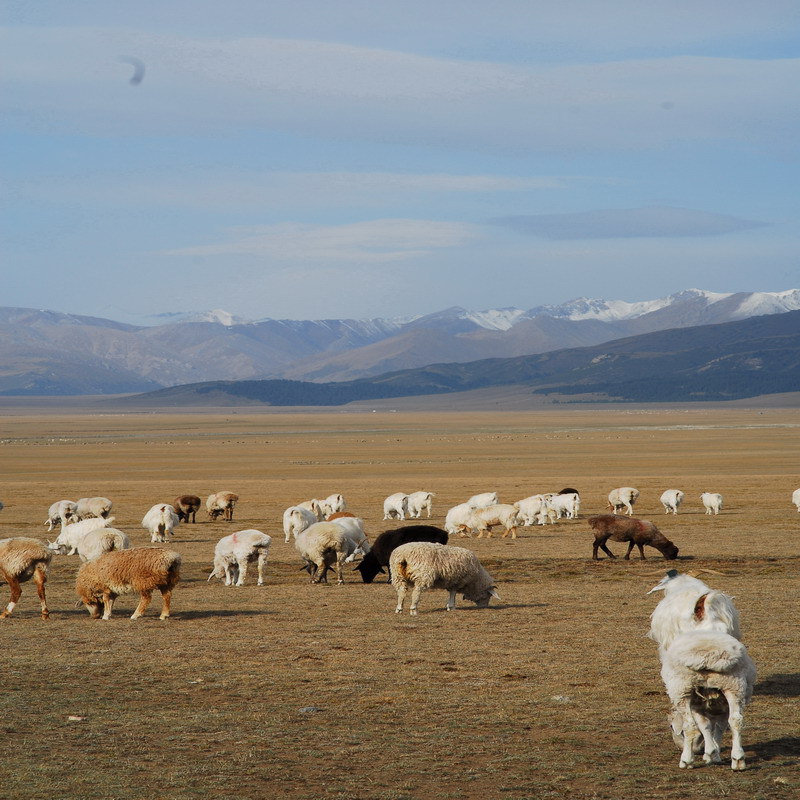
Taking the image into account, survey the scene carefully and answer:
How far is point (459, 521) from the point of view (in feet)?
96.4

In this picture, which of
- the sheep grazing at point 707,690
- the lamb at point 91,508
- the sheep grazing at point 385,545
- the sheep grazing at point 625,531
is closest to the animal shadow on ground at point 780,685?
the sheep grazing at point 707,690

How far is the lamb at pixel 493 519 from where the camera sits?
2819cm

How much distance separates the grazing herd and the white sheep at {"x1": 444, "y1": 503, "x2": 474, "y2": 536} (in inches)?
1.2

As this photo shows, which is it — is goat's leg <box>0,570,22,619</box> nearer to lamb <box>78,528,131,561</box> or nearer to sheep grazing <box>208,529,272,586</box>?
lamb <box>78,528,131,561</box>

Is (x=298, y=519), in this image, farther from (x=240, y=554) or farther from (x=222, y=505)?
(x=222, y=505)

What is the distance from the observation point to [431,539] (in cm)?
2091

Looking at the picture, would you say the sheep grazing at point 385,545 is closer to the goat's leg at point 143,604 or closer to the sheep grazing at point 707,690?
the goat's leg at point 143,604

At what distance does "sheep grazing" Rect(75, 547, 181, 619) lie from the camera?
15.4 m

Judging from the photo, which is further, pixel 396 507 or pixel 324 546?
pixel 396 507

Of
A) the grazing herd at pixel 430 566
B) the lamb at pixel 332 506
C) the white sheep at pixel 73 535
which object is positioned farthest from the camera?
the lamb at pixel 332 506

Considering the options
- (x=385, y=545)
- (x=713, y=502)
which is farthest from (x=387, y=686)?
(x=713, y=502)

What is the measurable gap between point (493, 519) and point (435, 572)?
1272cm

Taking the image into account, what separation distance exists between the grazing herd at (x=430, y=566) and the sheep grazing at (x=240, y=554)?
0.06ft

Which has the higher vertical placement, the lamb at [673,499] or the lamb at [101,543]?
the lamb at [101,543]
